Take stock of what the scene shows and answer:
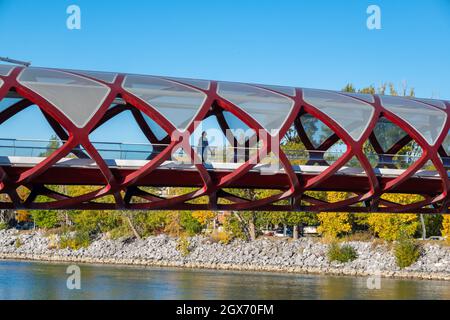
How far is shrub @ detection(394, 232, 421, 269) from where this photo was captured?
58.1m

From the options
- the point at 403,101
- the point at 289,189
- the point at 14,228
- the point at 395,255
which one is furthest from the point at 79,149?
the point at 14,228

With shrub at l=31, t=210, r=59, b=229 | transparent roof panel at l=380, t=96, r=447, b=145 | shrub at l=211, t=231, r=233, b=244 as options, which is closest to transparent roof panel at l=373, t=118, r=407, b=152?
transparent roof panel at l=380, t=96, r=447, b=145

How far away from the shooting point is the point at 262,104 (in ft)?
82.8

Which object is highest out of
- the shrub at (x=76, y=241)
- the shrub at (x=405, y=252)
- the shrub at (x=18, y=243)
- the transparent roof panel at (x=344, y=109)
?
the transparent roof panel at (x=344, y=109)

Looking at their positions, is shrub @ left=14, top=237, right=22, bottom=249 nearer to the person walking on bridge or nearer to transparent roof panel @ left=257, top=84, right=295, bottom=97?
transparent roof panel @ left=257, top=84, right=295, bottom=97

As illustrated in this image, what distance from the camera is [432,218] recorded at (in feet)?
220

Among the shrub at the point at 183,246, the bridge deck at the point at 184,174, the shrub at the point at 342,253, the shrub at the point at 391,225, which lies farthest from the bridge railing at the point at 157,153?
the shrub at the point at 183,246

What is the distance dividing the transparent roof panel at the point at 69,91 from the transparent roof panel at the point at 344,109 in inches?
278

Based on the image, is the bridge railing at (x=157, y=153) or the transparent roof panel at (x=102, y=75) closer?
the bridge railing at (x=157, y=153)

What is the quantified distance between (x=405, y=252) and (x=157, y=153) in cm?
3766

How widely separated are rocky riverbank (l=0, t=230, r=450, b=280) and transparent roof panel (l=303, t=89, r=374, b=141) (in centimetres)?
3184

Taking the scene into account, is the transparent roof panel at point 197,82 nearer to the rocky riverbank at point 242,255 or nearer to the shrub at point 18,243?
the rocky riverbank at point 242,255

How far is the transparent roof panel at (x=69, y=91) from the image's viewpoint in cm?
2266

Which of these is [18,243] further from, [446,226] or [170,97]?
[170,97]
